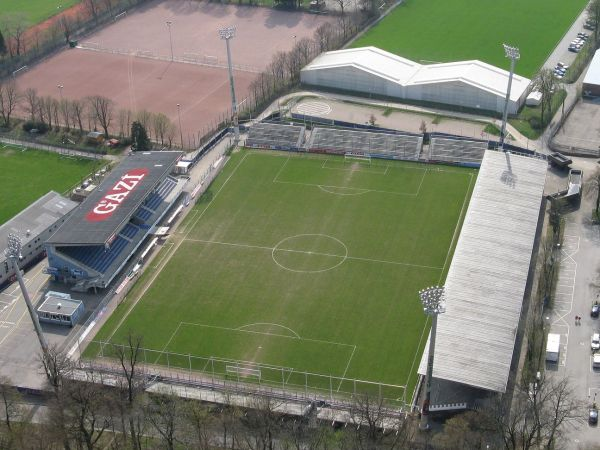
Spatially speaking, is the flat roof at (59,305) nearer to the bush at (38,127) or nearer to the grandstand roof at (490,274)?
the grandstand roof at (490,274)

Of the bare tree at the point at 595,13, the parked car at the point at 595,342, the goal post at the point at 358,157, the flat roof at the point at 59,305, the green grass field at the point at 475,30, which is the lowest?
the flat roof at the point at 59,305

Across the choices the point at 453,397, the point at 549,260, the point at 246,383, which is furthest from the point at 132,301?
the point at 549,260

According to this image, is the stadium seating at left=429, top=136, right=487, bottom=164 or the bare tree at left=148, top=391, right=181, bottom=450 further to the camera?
the stadium seating at left=429, top=136, right=487, bottom=164

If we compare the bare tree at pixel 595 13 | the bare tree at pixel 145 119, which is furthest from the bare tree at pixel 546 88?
the bare tree at pixel 145 119

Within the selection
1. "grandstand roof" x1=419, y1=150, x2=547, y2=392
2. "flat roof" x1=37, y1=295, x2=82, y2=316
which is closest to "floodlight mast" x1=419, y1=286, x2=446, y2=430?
"grandstand roof" x1=419, y1=150, x2=547, y2=392

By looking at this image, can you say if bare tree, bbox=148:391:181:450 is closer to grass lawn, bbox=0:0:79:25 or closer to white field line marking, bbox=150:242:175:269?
white field line marking, bbox=150:242:175:269

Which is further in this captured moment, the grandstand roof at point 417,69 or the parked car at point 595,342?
the grandstand roof at point 417,69
